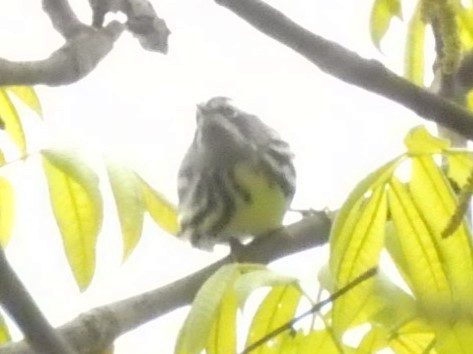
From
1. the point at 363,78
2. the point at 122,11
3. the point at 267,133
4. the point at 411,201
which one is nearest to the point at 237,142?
the point at 267,133

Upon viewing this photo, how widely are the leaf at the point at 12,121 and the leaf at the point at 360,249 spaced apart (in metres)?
0.24

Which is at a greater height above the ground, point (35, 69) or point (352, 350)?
point (35, 69)

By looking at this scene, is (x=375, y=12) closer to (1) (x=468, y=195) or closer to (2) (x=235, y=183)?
(1) (x=468, y=195)

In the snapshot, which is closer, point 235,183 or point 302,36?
point 302,36

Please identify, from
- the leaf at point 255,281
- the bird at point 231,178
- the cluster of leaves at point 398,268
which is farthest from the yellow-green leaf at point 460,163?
the bird at point 231,178

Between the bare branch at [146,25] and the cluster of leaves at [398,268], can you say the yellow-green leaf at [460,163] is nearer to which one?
the cluster of leaves at [398,268]

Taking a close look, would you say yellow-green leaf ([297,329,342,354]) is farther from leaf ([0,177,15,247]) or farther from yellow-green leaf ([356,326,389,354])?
leaf ([0,177,15,247])

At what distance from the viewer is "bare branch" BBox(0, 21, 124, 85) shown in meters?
0.48

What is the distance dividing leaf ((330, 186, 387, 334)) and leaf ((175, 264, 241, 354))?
61 mm

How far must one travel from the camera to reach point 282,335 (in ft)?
1.98

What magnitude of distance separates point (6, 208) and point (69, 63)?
0.15m

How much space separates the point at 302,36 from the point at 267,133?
3.28 ft

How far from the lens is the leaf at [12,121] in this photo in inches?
25.3

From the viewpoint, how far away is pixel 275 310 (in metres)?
0.58
